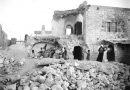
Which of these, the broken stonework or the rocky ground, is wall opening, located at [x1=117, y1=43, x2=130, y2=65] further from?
the broken stonework

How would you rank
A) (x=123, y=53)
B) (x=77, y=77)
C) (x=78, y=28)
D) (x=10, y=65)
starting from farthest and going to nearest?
(x=78, y=28) < (x=123, y=53) < (x=10, y=65) < (x=77, y=77)

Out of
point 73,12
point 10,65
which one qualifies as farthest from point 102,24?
point 10,65

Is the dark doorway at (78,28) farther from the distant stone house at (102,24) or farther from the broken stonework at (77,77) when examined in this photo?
the broken stonework at (77,77)

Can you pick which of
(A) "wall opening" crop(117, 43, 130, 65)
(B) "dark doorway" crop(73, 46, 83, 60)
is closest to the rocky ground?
(A) "wall opening" crop(117, 43, 130, 65)

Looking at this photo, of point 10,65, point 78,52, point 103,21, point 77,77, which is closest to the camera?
point 77,77

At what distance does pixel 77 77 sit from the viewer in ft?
24.8

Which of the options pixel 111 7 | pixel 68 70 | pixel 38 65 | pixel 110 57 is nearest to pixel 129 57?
pixel 110 57

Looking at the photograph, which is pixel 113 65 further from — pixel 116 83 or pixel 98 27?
pixel 98 27

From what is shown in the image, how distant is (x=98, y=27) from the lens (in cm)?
1506

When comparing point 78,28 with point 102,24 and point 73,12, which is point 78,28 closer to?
point 73,12

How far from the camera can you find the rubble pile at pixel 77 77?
667 centimetres

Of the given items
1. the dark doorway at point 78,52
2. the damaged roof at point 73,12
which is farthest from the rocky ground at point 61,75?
the damaged roof at point 73,12

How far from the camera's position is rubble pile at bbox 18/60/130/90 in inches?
263

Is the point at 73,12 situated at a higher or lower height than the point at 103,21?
higher
